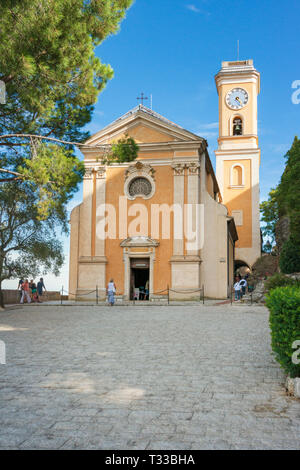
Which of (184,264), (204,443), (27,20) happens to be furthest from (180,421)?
(184,264)

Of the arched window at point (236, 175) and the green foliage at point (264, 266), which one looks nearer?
the green foliage at point (264, 266)

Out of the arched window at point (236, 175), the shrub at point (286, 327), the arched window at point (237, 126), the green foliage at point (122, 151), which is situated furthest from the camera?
the arched window at point (237, 126)

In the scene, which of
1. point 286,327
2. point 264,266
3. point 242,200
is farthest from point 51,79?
point 242,200

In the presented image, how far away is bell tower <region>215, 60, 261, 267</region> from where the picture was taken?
40.5m

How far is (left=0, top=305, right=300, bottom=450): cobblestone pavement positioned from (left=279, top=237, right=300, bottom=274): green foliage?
629 inches

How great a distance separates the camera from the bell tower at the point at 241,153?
4047 centimetres

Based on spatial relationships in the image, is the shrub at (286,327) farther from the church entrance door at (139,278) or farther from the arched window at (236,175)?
the arched window at (236,175)

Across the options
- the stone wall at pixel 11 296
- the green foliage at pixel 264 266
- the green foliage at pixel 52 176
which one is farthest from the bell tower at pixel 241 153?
the green foliage at pixel 52 176

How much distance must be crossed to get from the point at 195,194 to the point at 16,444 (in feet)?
78.1

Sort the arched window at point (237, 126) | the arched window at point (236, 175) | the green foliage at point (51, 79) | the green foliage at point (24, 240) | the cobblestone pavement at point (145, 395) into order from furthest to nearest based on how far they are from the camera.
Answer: the arched window at point (237, 126) < the arched window at point (236, 175) < the green foliage at point (24, 240) < the green foliage at point (51, 79) < the cobblestone pavement at point (145, 395)

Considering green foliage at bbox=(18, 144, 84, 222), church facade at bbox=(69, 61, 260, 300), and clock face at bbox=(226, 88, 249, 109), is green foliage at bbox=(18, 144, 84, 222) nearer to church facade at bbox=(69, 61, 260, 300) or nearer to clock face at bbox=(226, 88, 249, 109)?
church facade at bbox=(69, 61, 260, 300)

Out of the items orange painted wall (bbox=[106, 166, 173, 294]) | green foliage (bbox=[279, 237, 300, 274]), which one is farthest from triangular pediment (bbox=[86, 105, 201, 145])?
green foliage (bbox=[279, 237, 300, 274])
